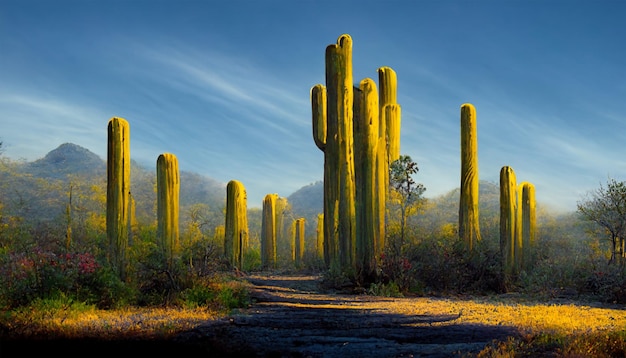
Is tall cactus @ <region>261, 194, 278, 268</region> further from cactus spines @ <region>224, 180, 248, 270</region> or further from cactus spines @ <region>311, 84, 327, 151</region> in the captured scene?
cactus spines @ <region>311, 84, 327, 151</region>

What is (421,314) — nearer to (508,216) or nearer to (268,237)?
(508,216)

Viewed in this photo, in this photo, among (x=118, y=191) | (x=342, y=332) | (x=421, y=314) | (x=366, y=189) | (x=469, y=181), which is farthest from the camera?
(x=469, y=181)

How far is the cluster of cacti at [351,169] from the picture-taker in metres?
15.4

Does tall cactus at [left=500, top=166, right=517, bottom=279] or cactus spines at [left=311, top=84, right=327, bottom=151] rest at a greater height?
cactus spines at [left=311, top=84, right=327, bottom=151]

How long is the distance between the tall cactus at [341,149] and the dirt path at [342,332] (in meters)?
3.55

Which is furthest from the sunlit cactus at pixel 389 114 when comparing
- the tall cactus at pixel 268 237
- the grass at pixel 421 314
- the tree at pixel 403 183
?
the tall cactus at pixel 268 237

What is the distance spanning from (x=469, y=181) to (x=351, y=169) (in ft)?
14.9

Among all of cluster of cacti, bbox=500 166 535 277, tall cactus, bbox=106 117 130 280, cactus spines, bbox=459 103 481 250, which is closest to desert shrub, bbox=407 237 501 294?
cluster of cacti, bbox=500 166 535 277

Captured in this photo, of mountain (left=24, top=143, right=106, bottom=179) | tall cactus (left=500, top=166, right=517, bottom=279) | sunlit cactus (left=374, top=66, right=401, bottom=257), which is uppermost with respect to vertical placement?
mountain (left=24, top=143, right=106, bottom=179)

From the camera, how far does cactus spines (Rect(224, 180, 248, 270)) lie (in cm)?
2252

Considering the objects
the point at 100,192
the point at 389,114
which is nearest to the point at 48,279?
the point at 389,114

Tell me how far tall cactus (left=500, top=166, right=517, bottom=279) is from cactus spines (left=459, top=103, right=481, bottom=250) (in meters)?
0.74

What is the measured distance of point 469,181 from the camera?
18.1 m

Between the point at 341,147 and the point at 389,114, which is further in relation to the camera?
the point at 389,114
